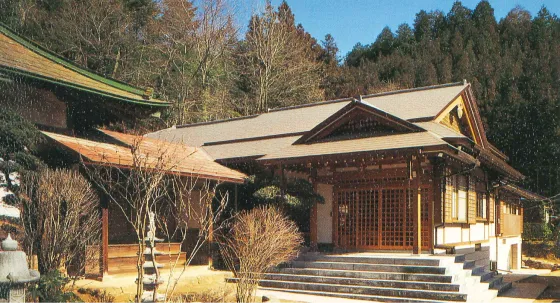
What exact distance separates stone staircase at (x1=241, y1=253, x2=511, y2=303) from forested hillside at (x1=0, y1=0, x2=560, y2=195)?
19136 millimetres

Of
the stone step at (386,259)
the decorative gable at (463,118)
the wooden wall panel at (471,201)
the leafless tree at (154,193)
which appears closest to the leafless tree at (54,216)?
the leafless tree at (154,193)

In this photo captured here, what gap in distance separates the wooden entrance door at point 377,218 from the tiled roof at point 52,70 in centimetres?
616

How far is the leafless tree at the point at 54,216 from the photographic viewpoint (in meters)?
9.73

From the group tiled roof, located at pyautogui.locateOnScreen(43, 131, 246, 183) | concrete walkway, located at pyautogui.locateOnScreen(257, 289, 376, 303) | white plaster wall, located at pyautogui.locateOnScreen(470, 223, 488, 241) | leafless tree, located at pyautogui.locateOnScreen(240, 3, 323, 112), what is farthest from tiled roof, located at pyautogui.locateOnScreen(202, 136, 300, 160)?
leafless tree, located at pyautogui.locateOnScreen(240, 3, 323, 112)

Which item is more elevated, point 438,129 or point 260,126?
point 260,126

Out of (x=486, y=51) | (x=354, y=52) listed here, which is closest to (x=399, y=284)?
(x=486, y=51)

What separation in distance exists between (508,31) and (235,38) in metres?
25.0

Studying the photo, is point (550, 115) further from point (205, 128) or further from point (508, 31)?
point (205, 128)

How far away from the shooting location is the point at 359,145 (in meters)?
14.9

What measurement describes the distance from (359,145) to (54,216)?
812 centimetres

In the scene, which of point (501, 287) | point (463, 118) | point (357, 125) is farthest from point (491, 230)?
point (357, 125)

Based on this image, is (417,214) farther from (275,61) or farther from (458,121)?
(275,61)

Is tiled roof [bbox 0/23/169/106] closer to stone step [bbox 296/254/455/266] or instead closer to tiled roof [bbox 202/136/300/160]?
tiled roof [bbox 202/136/300/160]

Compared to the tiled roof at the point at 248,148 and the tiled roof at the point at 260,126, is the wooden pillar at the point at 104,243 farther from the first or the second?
the tiled roof at the point at 260,126
